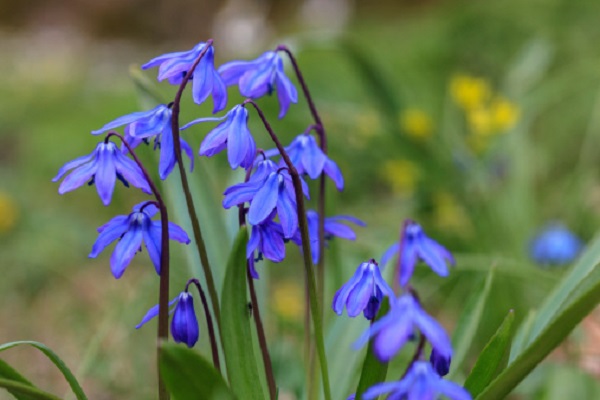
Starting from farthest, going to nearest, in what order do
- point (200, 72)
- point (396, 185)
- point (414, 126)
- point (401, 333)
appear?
point (396, 185)
point (414, 126)
point (200, 72)
point (401, 333)

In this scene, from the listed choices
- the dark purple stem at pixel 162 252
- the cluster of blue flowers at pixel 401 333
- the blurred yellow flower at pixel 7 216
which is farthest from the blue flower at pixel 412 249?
the blurred yellow flower at pixel 7 216

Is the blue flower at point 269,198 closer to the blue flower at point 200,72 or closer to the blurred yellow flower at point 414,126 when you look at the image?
the blue flower at point 200,72

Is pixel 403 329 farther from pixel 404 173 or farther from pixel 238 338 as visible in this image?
pixel 404 173

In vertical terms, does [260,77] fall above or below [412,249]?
above

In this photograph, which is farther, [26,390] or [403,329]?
[26,390]

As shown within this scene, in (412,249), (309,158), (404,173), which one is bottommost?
(404,173)

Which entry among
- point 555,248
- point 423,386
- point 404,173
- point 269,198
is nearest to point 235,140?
point 269,198

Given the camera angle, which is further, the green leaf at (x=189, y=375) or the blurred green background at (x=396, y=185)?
the blurred green background at (x=396, y=185)

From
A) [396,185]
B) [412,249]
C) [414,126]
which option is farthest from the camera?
[396,185]
